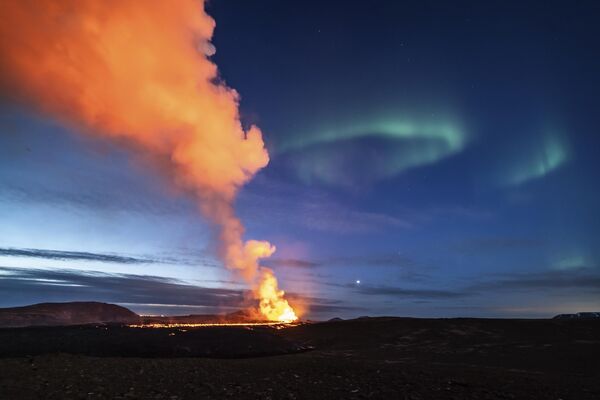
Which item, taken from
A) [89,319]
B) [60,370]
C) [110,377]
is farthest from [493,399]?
[89,319]

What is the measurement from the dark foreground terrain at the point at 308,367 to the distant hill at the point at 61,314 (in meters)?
88.8

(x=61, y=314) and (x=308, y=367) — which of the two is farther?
(x=61, y=314)

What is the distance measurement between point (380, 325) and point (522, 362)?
104 ft

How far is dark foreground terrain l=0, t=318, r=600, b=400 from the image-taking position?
21.2 meters

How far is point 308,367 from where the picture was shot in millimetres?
29359

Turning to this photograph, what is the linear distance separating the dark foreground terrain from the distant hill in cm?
8884

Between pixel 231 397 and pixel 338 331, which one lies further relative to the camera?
pixel 338 331

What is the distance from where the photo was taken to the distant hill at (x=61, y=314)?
12625cm

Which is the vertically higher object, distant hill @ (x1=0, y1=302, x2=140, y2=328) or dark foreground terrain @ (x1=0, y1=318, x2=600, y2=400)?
distant hill @ (x1=0, y1=302, x2=140, y2=328)

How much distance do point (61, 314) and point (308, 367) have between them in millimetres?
158576

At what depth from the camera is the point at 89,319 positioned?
172875 millimetres

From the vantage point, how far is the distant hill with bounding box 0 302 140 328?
12625cm

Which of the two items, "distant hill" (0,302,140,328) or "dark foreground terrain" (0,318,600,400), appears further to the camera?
"distant hill" (0,302,140,328)

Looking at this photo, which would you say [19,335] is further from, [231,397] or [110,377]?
[231,397]
